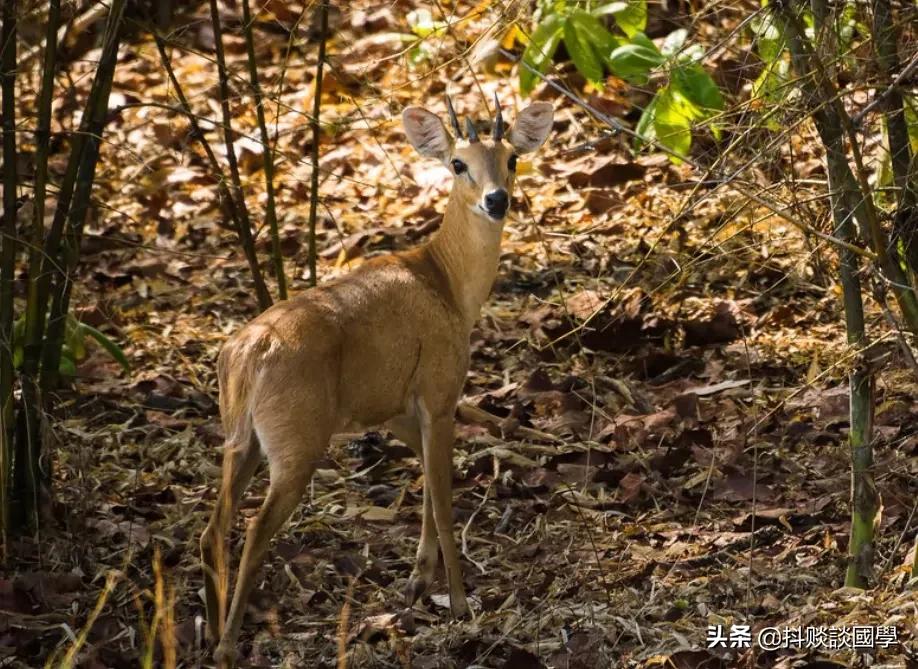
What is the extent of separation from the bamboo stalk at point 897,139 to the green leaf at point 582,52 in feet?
8.16

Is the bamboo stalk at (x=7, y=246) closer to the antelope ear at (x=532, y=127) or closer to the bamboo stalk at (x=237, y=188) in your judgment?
the bamboo stalk at (x=237, y=188)

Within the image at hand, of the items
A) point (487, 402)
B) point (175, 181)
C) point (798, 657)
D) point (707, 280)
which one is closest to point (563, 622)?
point (798, 657)

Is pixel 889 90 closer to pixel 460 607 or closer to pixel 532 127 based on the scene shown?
pixel 532 127

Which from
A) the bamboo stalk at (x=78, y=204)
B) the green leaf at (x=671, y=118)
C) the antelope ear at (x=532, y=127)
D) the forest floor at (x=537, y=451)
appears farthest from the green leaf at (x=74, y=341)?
the green leaf at (x=671, y=118)

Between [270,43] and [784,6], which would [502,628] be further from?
[270,43]

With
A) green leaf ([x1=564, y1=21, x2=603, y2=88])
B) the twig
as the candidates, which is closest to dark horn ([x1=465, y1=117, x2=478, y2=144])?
green leaf ([x1=564, y1=21, x2=603, y2=88])

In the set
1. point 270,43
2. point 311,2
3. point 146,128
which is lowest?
point 311,2

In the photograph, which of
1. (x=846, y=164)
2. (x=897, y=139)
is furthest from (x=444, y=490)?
(x=897, y=139)

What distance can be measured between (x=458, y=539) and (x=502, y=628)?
0.84m

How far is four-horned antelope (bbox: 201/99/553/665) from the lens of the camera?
17.0ft

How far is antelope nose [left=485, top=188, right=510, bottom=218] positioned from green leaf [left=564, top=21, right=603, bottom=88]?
1.78 metres

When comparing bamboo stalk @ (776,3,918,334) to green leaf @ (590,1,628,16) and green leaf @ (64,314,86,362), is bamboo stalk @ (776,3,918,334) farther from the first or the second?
green leaf @ (64,314,86,362)

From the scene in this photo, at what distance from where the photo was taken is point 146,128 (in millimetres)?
10961

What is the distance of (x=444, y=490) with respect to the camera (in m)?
5.69
